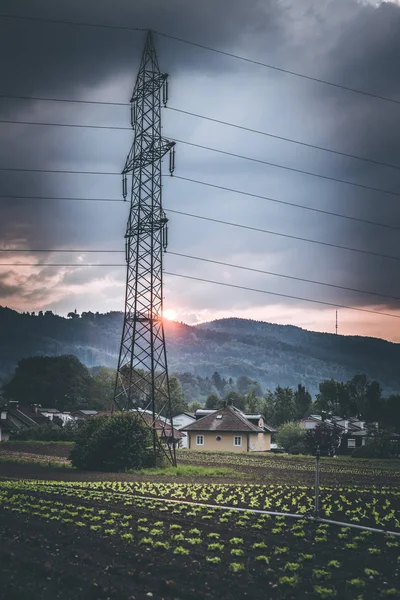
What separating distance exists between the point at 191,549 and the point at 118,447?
96.5ft

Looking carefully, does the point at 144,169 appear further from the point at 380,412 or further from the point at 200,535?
the point at 380,412

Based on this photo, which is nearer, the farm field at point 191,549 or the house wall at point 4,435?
the farm field at point 191,549

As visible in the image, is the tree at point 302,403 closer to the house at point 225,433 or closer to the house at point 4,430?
the house at point 225,433

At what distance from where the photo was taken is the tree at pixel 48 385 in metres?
154

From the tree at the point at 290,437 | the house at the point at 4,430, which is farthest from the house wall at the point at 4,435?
the tree at the point at 290,437

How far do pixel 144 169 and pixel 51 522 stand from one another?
3226cm

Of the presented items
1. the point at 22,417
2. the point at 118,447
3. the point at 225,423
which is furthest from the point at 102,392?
the point at 118,447

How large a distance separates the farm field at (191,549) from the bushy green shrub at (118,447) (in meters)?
17.6

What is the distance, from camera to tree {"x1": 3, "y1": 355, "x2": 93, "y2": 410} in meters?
154

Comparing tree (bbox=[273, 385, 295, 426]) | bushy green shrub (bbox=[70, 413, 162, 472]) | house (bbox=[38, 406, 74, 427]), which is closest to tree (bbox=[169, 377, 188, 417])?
house (bbox=[38, 406, 74, 427])

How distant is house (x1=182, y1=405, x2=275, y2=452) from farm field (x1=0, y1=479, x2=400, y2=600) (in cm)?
5545

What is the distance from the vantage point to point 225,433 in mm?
83688

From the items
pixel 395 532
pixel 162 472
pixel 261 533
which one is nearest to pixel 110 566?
A: pixel 261 533

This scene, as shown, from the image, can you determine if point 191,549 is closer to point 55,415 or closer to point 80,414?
point 80,414
